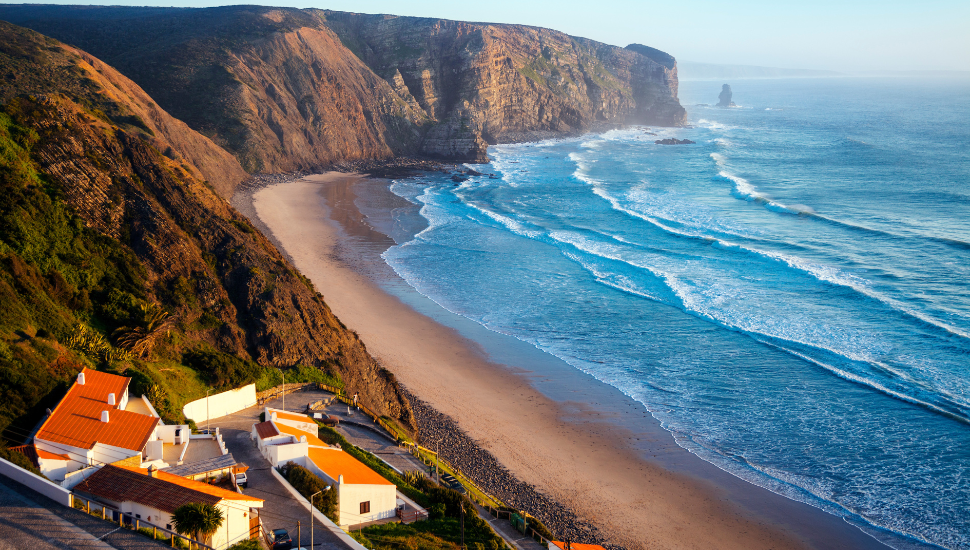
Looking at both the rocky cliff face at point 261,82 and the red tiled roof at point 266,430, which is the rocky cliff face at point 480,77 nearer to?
the rocky cliff face at point 261,82

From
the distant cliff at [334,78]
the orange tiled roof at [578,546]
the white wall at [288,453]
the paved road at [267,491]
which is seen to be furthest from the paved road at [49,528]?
the distant cliff at [334,78]

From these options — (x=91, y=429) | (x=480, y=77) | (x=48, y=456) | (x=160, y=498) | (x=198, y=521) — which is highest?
(x=480, y=77)

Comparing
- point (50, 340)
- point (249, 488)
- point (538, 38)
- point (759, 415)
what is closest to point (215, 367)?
point (50, 340)

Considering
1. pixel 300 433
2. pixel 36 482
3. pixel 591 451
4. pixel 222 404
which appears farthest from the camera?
pixel 591 451

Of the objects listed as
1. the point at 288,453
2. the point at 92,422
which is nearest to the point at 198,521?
the point at 288,453

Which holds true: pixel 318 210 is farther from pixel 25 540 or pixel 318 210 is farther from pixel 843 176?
pixel 843 176

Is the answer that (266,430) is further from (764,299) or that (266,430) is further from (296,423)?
(764,299)

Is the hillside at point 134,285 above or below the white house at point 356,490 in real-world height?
above
